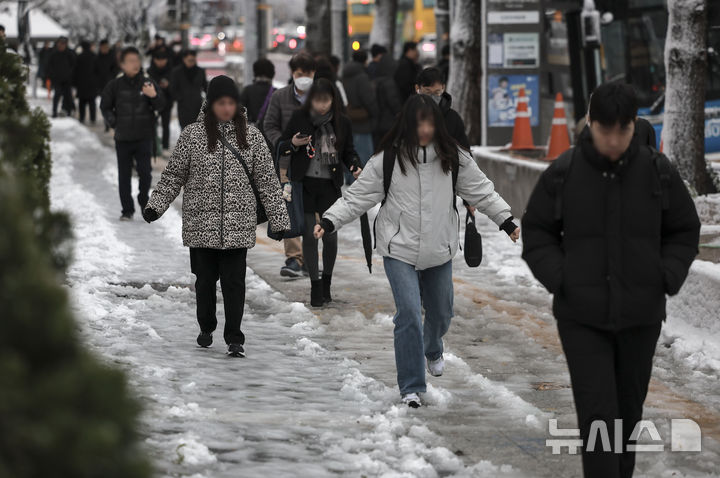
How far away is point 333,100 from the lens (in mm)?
9547

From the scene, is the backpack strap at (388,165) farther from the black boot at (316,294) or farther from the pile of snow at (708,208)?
the pile of snow at (708,208)

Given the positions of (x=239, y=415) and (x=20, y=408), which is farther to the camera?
(x=239, y=415)

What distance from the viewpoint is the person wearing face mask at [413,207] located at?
6.56 meters

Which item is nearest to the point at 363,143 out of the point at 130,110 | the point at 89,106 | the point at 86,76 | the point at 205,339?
the point at 130,110

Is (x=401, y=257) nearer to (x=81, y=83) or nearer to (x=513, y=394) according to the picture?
(x=513, y=394)

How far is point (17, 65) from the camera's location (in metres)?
7.26

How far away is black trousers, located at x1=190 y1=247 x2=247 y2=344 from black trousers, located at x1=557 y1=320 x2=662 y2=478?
3229mm

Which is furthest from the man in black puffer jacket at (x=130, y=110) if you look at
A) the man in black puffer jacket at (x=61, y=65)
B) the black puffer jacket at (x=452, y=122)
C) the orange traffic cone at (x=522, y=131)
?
the man in black puffer jacket at (x=61, y=65)

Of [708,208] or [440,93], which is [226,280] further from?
[708,208]

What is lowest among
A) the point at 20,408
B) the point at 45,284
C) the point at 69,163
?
the point at 69,163

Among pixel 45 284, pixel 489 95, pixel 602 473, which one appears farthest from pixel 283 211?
pixel 489 95

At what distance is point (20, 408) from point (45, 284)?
212 mm

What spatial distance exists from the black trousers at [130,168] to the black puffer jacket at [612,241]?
9614 mm

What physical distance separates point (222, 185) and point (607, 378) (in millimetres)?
3355
